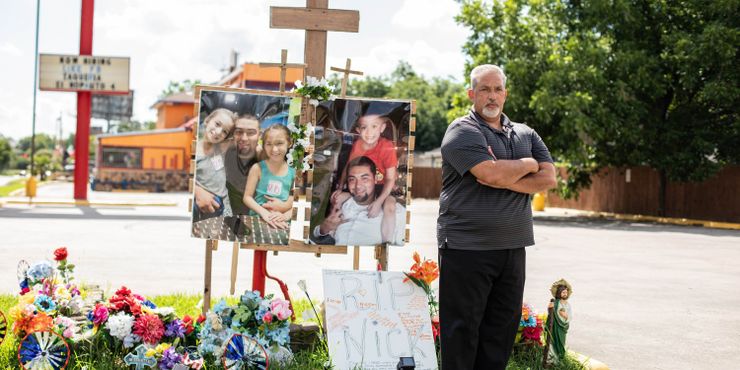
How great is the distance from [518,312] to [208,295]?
270cm

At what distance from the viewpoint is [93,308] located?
5.58 metres

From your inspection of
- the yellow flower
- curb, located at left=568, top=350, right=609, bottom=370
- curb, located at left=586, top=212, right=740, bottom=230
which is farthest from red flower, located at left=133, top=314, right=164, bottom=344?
curb, located at left=586, top=212, right=740, bottom=230

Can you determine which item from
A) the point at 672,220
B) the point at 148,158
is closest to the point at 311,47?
the point at 672,220

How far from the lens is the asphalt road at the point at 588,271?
24.0 ft

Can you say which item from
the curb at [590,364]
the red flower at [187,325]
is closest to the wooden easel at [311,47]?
the red flower at [187,325]

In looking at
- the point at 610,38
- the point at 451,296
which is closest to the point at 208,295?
the point at 451,296

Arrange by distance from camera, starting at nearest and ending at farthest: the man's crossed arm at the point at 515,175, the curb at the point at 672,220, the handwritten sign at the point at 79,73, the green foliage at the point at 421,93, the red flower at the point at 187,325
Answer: the man's crossed arm at the point at 515,175 < the red flower at the point at 187,325 < the curb at the point at 672,220 < the handwritten sign at the point at 79,73 < the green foliage at the point at 421,93

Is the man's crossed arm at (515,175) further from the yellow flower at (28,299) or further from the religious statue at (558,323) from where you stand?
the yellow flower at (28,299)

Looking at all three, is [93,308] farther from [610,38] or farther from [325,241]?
[610,38]

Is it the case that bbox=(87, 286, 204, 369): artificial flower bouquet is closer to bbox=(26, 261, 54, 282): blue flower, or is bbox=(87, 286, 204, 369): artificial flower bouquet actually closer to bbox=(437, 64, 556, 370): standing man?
bbox=(26, 261, 54, 282): blue flower

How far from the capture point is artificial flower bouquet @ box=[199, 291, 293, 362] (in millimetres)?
5281

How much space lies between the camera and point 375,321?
5609 millimetres

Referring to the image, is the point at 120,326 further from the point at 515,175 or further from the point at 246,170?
the point at 515,175

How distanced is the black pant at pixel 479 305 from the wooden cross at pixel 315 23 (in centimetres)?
241
